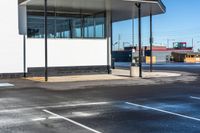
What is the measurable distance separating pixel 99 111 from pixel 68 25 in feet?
54.5

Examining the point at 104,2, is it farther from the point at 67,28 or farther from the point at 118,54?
the point at 118,54

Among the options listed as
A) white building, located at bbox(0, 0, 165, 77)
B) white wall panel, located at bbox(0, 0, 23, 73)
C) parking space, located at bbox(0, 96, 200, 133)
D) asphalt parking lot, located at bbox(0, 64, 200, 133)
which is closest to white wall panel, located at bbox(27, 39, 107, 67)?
white building, located at bbox(0, 0, 165, 77)

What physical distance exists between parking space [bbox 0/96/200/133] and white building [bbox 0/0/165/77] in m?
12.4

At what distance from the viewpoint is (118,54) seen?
88.8 meters

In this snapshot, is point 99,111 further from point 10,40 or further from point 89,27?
point 89,27

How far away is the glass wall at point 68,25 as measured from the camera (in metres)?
26.4

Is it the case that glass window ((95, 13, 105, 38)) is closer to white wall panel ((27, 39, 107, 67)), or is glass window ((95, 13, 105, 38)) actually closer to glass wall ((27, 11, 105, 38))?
glass wall ((27, 11, 105, 38))

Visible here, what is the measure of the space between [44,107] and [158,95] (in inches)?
A: 216

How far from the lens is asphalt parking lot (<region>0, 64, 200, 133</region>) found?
31.2ft

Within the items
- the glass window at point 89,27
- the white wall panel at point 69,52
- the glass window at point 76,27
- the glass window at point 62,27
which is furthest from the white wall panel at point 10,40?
the glass window at point 89,27

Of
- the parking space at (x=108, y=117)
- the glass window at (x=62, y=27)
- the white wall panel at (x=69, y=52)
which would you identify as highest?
the glass window at (x=62, y=27)

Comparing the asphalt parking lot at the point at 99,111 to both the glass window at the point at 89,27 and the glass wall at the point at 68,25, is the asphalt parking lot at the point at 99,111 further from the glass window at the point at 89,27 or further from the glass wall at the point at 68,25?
the glass window at the point at 89,27

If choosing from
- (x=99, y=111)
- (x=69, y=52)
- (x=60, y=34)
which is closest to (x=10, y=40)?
(x=60, y=34)

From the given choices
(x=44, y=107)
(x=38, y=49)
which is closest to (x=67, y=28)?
(x=38, y=49)
